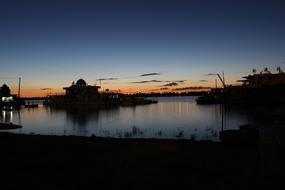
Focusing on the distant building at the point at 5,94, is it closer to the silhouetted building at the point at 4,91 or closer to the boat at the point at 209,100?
the silhouetted building at the point at 4,91

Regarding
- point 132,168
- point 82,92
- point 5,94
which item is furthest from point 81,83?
point 132,168

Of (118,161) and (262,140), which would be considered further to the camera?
(118,161)

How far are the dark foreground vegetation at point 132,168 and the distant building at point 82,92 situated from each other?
367ft

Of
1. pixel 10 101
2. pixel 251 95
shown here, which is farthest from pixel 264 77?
pixel 10 101

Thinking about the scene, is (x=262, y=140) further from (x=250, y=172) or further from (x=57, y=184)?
(x=57, y=184)

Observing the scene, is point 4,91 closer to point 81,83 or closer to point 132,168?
point 81,83

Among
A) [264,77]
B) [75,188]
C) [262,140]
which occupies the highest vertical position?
[264,77]

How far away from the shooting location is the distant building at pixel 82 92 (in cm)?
12394

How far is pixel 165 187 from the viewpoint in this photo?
7.57 metres

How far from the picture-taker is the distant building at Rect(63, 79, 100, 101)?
124 meters

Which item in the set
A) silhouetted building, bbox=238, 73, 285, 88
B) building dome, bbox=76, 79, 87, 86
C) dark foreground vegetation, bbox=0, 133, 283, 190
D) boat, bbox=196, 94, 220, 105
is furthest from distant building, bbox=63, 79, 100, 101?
dark foreground vegetation, bbox=0, 133, 283, 190

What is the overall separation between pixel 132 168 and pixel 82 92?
386ft

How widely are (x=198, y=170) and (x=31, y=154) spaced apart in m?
7.14

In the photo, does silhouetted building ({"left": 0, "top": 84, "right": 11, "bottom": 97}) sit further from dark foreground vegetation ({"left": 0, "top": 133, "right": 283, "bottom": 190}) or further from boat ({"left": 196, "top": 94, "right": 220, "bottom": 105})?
dark foreground vegetation ({"left": 0, "top": 133, "right": 283, "bottom": 190})
